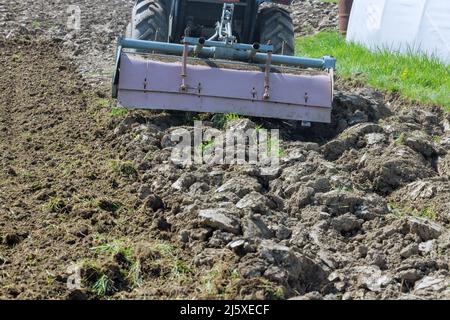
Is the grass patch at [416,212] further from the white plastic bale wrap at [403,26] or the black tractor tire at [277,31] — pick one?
the white plastic bale wrap at [403,26]

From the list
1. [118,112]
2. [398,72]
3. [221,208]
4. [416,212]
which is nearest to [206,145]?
[118,112]

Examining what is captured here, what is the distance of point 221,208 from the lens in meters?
5.41

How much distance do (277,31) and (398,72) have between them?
6.86ft

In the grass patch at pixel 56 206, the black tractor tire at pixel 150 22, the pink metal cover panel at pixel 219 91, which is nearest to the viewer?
the grass patch at pixel 56 206

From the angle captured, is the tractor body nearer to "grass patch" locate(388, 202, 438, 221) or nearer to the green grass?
the green grass

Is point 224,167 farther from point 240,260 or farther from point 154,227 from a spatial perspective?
point 240,260

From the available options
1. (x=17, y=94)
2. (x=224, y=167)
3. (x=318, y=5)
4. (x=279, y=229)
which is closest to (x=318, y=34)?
(x=318, y=5)

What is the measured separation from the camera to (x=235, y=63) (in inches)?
315

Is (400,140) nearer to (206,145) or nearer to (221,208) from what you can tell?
(206,145)

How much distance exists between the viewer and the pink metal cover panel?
7.66 meters

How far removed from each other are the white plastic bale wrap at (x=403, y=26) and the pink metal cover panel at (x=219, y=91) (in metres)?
4.09

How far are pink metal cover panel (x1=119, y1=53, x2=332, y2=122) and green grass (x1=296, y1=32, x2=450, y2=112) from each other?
175 cm

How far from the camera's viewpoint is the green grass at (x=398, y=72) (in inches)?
365

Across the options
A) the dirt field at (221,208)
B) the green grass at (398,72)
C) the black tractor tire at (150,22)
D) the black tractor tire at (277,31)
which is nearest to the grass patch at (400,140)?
the dirt field at (221,208)
